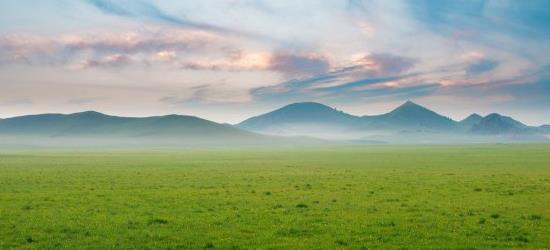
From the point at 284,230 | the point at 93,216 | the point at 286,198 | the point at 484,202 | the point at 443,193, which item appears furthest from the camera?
the point at 443,193

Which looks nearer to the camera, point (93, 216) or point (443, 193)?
point (93, 216)

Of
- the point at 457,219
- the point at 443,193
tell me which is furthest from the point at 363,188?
the point at 457,219

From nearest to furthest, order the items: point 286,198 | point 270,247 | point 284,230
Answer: point 270,247 < point 284,230 < point 286,198

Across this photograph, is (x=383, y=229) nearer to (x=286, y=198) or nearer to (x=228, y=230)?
(x=228, y=230)

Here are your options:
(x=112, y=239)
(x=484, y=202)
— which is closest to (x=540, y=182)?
(x=484, y=202)

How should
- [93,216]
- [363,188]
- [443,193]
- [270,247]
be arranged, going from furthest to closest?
[363,188], [443,193], [93,216], [270,247]

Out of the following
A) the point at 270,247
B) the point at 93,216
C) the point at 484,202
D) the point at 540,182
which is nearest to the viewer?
the point at 270,247

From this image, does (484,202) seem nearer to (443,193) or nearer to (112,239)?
(443,193)

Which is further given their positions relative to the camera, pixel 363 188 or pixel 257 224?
pixel 363 188

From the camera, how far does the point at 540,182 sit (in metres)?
39.7

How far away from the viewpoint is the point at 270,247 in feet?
55.3

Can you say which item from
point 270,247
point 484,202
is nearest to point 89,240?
point 270,247

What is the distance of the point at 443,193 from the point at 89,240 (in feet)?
72.2

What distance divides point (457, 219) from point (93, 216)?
1565 cm
